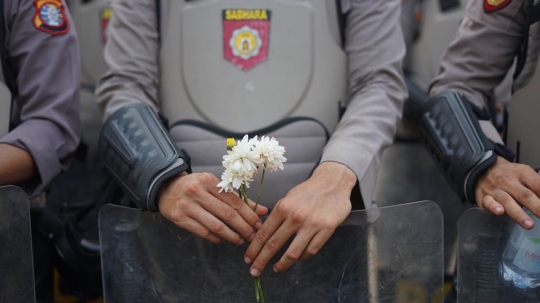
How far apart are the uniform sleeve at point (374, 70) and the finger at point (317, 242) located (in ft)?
1.29

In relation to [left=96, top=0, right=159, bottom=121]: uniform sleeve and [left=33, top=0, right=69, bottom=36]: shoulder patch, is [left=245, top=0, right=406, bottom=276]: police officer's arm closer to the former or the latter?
[left=96, top=0, right=159, bottom=121]: uniform sleeve

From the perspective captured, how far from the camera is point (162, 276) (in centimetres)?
125

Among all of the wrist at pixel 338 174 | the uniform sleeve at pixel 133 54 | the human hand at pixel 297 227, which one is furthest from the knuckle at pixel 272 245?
the uniform sleeve at pixel 133 54

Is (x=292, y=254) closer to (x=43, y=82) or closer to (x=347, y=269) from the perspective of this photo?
(x=347, y=269)

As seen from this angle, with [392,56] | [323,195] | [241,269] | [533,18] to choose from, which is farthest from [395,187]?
[241,269]

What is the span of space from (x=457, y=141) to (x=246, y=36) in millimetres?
550

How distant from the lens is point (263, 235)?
1233mm

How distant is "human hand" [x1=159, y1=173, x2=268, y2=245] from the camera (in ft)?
4.06

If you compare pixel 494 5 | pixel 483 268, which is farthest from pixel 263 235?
pixel 494 5

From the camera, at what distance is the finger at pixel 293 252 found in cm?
122

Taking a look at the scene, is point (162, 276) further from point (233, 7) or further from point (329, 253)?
point (233, 7)

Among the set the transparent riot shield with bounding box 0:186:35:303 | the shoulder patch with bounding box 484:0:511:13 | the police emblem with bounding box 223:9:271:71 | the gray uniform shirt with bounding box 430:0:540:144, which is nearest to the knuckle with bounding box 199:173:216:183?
the transparent riot shield with bounding box 0:186:35:303

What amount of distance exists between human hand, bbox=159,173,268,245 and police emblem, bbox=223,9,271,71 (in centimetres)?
44

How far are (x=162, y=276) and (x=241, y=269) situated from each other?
14cm
